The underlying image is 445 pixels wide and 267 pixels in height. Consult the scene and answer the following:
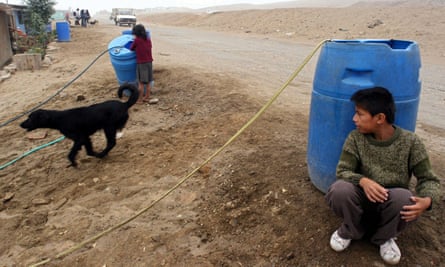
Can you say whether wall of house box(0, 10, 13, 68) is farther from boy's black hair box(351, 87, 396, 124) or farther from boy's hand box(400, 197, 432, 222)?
boy's hand box(400, 197, 432, 222)

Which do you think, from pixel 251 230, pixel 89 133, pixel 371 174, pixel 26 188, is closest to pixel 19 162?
pixel 26 188

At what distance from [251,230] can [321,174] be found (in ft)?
2.42

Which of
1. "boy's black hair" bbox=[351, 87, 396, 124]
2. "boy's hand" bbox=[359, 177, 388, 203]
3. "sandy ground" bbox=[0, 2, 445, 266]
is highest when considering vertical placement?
"boy's black hair" bbox=[351, 87, 396, 124]

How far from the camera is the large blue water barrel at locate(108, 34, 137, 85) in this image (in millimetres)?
6590

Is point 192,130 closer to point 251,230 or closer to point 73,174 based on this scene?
point 73,174

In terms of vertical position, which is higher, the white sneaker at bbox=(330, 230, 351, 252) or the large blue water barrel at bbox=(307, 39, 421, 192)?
the large blue water barrel at bbox=(307, 39, 421, 192)

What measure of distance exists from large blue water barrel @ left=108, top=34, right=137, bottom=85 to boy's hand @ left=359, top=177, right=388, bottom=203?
5413 millimetres

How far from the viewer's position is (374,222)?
237 cm

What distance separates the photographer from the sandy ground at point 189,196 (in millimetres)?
2703

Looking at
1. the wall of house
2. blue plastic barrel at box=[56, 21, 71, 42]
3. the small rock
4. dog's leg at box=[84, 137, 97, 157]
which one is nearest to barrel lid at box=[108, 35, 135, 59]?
dog's leg at box=[84, 137, 97, 157]

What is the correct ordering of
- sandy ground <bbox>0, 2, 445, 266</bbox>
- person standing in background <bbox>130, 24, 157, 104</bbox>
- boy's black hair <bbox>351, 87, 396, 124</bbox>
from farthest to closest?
person standing in background <bbox>130, 24, 157, 104</bbox> → sandy ground <bbox>0, 2, 445, 266</bbox> → boy's black hair <bbox>351, 87, 396, 124</bbox>

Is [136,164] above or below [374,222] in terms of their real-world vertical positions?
below

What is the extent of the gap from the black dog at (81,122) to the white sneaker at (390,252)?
3440 millimetres

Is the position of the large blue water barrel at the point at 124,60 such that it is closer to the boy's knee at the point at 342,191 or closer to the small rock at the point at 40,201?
the small rock at the point at 40,201
